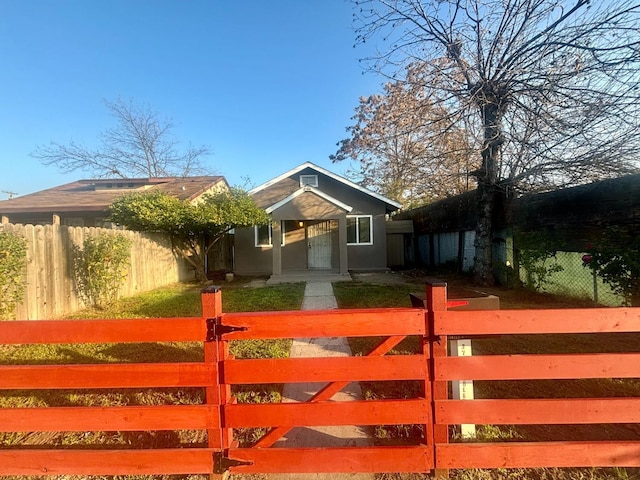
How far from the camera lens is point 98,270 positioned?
656 centimetres

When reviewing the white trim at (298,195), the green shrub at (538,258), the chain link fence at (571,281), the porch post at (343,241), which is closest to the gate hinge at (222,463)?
the chain link fence at (571,281)

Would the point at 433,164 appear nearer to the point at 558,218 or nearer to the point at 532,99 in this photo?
the point at 532,99

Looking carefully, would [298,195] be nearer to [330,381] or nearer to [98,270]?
[98,270]

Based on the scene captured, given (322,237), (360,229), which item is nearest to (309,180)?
(322,237)

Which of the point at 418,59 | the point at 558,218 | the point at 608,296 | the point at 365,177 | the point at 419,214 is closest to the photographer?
the point at 608,296

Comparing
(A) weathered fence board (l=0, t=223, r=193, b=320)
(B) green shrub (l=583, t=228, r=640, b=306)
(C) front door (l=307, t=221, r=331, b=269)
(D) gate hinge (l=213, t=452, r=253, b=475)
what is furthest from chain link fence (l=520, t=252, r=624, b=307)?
(A) weathered fence board (l=0, t=223, r=193, b=320)

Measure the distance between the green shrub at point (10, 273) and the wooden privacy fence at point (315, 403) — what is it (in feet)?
11.8

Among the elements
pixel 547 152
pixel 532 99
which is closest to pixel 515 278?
pixel 547 152

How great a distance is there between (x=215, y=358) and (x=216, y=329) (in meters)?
0.20

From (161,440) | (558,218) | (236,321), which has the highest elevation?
(558,218)

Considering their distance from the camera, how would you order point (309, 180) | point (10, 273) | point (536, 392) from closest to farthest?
point (536, 392)
point (10, 273)
point (309, 180)

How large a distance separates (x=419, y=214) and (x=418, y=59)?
870cm

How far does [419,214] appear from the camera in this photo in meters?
15.2

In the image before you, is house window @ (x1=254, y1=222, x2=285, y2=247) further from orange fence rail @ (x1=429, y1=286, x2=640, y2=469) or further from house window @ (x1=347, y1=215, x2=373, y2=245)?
orange fence rail @ (x1=429, y1=286, x2=640, y2=469)
